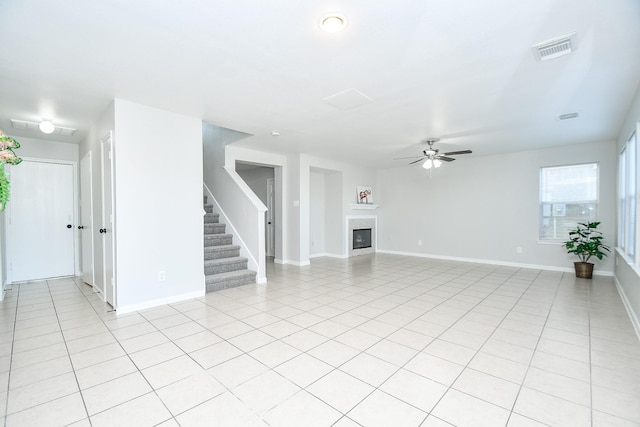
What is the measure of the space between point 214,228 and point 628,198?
20.5 feet

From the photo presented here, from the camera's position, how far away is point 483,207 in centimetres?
668

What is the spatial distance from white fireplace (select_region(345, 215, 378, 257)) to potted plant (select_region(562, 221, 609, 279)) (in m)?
4.29

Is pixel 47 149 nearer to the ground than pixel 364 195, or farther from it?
farther from it

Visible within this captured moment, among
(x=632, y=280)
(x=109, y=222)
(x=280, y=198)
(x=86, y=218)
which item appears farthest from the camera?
(x=280, y=198)

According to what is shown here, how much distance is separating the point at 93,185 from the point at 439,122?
5.09m

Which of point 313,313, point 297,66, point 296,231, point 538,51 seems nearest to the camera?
point 538,51

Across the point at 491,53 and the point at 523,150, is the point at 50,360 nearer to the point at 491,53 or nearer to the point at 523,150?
the point at 491,53

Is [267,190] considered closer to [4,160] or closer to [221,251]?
[221,251]

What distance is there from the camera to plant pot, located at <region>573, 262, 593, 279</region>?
16.8 feet

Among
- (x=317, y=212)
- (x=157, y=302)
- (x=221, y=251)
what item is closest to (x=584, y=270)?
(x=317, y=212)

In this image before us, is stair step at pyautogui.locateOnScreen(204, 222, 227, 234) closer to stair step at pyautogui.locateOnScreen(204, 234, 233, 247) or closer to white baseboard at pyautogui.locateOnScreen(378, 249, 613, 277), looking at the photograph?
stair step at pyautogui.locateOnScreen(204, 234, 233, 247)

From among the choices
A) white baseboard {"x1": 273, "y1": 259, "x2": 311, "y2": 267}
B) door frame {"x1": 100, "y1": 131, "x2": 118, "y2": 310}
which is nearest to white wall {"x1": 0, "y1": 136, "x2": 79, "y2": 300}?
door frame {"x1": 100, "y1": 131, "x2": 118, "y2": 310}

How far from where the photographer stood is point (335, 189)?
7703 mm

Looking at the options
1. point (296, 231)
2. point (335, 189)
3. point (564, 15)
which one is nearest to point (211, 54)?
point (564, 15)
